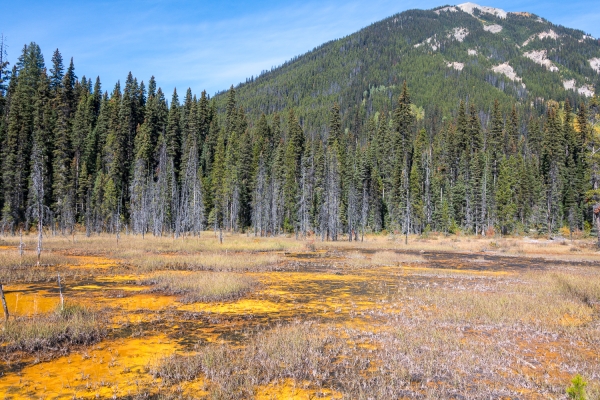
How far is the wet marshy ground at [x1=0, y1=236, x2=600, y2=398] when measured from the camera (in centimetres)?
757

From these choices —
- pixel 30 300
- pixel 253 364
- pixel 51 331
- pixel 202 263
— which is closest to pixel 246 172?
pixel 202 263

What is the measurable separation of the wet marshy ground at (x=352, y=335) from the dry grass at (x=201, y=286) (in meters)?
0.60

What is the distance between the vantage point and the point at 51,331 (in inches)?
402

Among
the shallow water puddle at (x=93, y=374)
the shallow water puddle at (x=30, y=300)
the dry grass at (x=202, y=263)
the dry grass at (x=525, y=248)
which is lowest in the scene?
the dry grass at (x=525, y=248)

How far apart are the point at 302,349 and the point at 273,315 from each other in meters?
4.18

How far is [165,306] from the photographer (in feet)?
47.6

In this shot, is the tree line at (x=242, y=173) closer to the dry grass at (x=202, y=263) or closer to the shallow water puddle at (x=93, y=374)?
the dry grass at (x=202, y=263)

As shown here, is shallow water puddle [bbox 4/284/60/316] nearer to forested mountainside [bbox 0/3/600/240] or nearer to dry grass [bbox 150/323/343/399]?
dry grass [bbox 150/323/343/399]

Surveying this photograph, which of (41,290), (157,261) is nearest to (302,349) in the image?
(41,290)

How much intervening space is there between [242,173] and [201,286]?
55889 mm

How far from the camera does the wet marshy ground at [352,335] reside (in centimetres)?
757

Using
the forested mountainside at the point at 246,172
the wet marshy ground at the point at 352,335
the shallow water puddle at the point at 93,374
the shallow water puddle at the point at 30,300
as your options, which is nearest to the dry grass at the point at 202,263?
the wet marshy ground at the point at 352,335

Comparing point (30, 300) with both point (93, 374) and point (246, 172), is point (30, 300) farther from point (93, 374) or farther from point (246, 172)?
point (246, 172)

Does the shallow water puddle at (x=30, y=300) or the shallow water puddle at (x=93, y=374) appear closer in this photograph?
→ the shallow water puddle at (x=93, y=374)
